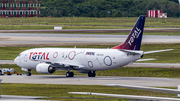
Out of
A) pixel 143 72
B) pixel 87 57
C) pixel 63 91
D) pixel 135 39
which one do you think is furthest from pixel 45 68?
pixel 143 72

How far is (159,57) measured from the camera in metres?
64.4

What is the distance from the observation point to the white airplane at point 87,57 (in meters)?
41.9

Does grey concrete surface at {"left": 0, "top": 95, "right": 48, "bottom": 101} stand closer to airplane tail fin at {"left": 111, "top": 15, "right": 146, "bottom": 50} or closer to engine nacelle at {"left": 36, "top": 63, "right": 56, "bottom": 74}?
engine nacelle at {"left": 36, "top": 63, "right": 56, "bottom": 74}

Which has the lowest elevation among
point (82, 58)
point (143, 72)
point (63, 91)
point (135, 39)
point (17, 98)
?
point (143, 72)

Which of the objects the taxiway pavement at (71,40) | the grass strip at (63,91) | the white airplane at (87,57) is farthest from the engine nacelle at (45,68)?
the taxiway pavement at (71,40)

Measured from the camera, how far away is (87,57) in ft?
146

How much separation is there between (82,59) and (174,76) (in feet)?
36.7

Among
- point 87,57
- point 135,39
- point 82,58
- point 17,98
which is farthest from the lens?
point 82,58

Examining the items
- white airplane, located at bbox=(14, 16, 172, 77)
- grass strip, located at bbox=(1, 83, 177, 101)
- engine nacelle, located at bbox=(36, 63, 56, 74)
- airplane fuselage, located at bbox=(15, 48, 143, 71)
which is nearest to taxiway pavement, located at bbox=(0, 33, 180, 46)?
airplane fuselage, located at bbox=(15, 48, 143, 71)

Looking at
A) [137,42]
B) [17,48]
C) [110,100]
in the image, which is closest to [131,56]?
[137,42]

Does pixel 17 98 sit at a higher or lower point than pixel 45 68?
higher

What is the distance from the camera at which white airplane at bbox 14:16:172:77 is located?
41.9 m

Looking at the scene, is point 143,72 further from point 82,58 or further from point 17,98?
point 17,98

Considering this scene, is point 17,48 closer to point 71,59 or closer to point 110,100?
point 71,59
